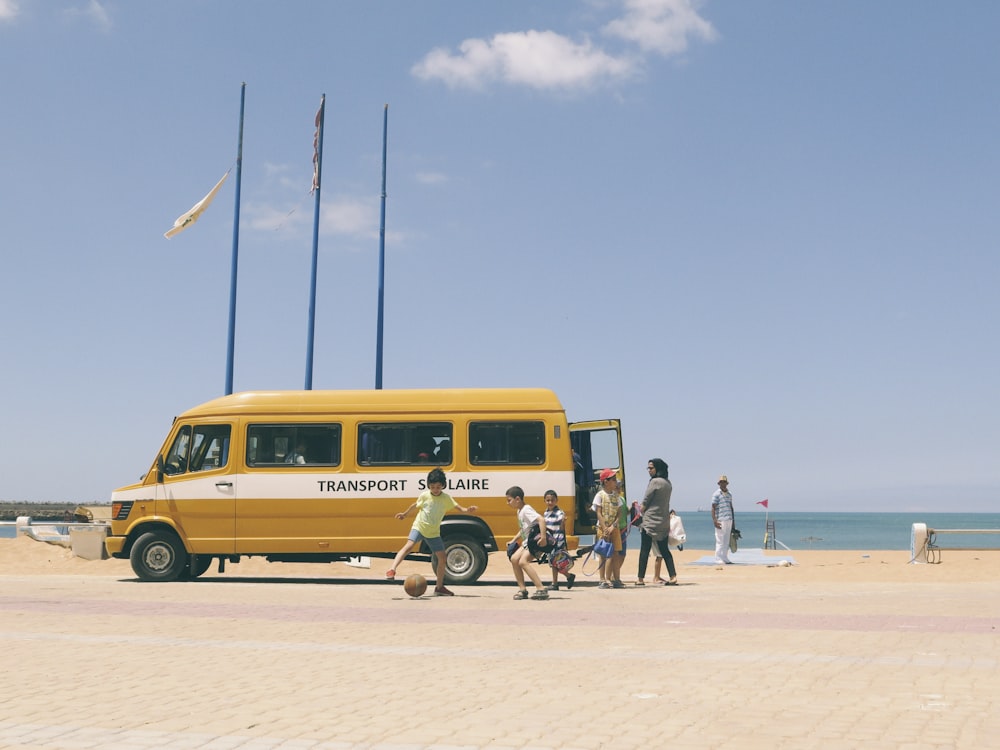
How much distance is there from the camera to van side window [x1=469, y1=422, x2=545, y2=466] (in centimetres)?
1700

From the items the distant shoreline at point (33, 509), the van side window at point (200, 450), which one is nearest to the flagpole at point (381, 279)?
the van side window at point (200, 450)

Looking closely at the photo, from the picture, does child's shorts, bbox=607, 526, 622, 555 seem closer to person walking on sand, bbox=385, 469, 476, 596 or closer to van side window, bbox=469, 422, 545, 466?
van side window, bbox=469, 422, 545, 466

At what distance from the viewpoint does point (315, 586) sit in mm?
16969

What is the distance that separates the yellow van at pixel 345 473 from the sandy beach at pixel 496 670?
2.13m

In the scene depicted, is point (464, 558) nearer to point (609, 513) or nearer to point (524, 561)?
point (609, 513)

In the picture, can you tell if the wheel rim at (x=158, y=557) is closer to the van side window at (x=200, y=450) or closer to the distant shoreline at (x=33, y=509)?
the van side window at (x=200, y=450)

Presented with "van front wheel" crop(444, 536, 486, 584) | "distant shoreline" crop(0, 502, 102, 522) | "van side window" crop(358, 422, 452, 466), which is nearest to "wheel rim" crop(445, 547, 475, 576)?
"van front wheel" crop(444, 536, 486, 584)

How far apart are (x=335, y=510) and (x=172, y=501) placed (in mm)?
2594

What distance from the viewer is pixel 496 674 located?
7.82m

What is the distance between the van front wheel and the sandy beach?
1990 millimetres

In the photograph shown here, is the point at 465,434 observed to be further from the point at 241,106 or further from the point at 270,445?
the point at 241,106

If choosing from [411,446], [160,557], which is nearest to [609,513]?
[411,446]

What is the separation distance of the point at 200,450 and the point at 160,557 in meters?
1.78

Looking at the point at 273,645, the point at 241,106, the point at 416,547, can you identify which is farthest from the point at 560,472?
the point at 241,106
